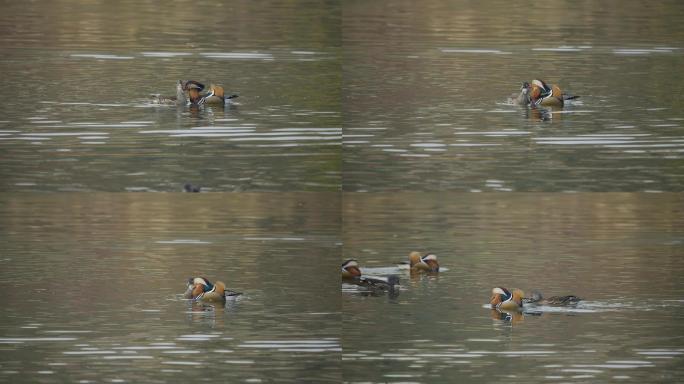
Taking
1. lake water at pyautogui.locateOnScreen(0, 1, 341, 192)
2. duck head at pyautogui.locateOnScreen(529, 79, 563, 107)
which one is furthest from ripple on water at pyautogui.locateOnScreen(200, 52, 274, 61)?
duck head at pyautogui.locateOnScreen(529, 79, 563, 107)

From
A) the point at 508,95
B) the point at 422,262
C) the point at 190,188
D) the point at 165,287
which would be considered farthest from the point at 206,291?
the point at 508,95

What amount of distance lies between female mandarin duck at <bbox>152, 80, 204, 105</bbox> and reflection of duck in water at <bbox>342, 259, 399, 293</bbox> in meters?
1.18

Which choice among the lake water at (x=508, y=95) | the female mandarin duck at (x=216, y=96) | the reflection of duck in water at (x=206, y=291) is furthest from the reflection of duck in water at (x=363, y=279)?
the female mandarin duck at (x=216, y=96)

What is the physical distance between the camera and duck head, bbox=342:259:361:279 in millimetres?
7160

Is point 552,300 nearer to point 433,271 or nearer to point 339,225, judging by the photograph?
point 433,271

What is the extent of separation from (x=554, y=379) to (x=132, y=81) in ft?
8.77

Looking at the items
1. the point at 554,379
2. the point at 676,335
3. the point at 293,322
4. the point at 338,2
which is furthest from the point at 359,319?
the point at 338,2

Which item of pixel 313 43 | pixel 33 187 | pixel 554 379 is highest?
pixel 313 43

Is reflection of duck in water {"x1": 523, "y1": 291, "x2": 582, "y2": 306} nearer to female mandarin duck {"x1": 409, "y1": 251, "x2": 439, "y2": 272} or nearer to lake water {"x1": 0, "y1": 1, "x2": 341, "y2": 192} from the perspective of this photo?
female mandarin duck {"x1": 409, "y1": 251, "x2": 439, "y2": 272}

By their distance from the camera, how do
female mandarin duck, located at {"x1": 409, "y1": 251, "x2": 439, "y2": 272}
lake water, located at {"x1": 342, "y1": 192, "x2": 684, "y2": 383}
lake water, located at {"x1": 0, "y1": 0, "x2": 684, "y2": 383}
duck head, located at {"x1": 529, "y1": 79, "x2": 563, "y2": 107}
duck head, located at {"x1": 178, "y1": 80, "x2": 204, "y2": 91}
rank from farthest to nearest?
duck head, located at {"x1": 178, "y1": 80, "x2": 204, "y2": 91} < duck head, located at {"x1": 529, "y1": 79, "x2": 563, "y2": 107} < female mandarin duck, located at {"x1": 409, "y1": 251, "x2": 439, "y2": 272} < lake water, located at {"x1": 0, "y1": 0, "x2": 684, "y2": 383} < lake water, located at {"x1": 342, "y1": 192, "x2": 684, "y2": 383}

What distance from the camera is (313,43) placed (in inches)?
319

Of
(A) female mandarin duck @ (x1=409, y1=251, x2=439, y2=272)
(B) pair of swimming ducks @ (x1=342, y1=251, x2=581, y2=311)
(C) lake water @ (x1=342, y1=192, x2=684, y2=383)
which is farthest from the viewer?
(A) female mandarin duck @ (x1=409, y1=251, x2=439, y2=272)

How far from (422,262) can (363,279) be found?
0.28m

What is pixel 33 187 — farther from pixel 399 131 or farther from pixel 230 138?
pixel 399 131
